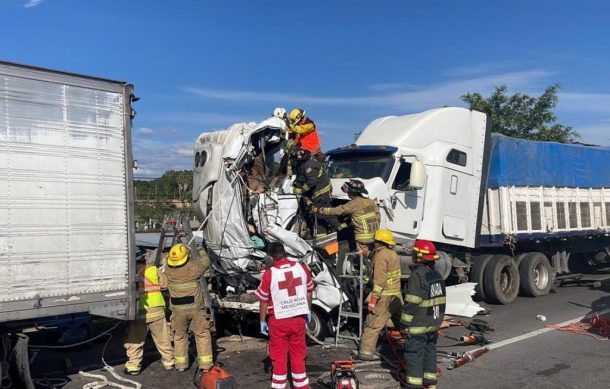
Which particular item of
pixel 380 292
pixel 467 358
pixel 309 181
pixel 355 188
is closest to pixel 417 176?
pixel 355 188

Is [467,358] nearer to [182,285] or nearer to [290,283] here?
[290,283]

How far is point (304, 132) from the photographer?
8.95 metres

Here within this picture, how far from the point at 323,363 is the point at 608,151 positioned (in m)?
11.3

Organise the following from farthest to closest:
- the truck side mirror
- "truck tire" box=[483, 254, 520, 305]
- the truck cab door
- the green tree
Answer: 1. the green tree
2. "truck tire" box=[483, 254, 520, 305]
3. the truck cab door
4. the truck side mirror

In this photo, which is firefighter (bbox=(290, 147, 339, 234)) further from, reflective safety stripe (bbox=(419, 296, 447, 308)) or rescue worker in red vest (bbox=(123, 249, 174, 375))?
reflective safety stripe (bbox=(419, 296, 447, 308))

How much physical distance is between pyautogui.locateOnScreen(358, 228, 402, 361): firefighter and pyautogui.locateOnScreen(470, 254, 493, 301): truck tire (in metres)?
4.37

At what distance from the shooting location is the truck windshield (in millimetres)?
10047

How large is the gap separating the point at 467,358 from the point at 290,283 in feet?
9.41

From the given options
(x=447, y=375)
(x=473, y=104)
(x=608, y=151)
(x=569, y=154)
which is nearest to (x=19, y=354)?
(x=447, y=375)

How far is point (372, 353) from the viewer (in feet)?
24.6

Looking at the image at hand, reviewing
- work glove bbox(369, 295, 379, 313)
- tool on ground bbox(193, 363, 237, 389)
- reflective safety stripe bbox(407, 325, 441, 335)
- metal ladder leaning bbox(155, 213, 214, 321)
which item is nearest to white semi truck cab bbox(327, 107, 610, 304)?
work glove bbox(369, 295, 379, 313)

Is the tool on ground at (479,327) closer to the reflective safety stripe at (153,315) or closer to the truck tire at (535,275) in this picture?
the truck tire at (535,275)

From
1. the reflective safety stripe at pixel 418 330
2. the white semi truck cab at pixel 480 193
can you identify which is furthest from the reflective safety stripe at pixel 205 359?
the white semi truck cab at pixel 480 193

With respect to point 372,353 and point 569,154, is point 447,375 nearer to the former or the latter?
point 372,353
